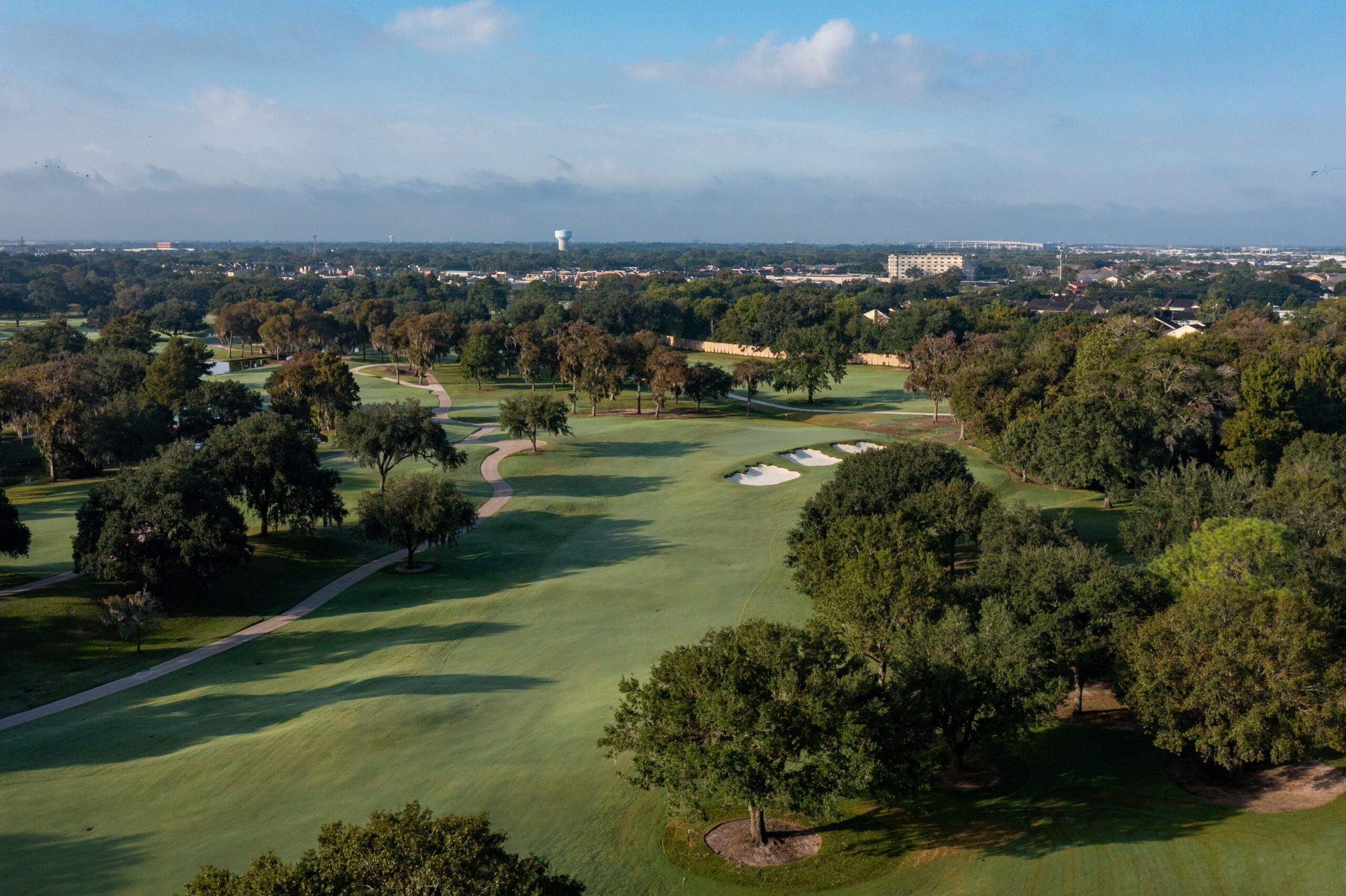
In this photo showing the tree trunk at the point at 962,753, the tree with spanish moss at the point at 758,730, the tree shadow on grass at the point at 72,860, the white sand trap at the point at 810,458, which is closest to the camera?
the tree shadow on grass at the point at 72,860

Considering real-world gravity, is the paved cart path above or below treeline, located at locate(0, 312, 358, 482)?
below

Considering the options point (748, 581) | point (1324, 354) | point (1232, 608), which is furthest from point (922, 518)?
point (1324, 354)

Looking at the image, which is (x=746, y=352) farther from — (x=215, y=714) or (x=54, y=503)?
(x=215, y=714)

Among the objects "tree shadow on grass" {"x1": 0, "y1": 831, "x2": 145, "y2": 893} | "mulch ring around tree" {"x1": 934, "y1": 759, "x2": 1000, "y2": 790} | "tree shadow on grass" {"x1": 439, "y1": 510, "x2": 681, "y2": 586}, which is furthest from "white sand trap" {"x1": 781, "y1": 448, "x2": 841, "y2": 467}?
"tree shadow on grass" {"x1": 0, "y1": 831, "x2": 145, "y2": 893}

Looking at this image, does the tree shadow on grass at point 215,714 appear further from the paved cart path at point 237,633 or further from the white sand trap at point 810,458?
the white sand trap at point 810,458

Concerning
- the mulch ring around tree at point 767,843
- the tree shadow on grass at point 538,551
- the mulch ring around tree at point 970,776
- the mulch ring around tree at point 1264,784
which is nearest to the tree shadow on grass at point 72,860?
the mulch ring around tree at point 767,843

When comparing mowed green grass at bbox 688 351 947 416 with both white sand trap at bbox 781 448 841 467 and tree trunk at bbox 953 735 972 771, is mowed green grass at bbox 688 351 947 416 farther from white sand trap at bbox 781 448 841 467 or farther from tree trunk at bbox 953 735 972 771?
tree trunk at bbox 953 735 972 771
